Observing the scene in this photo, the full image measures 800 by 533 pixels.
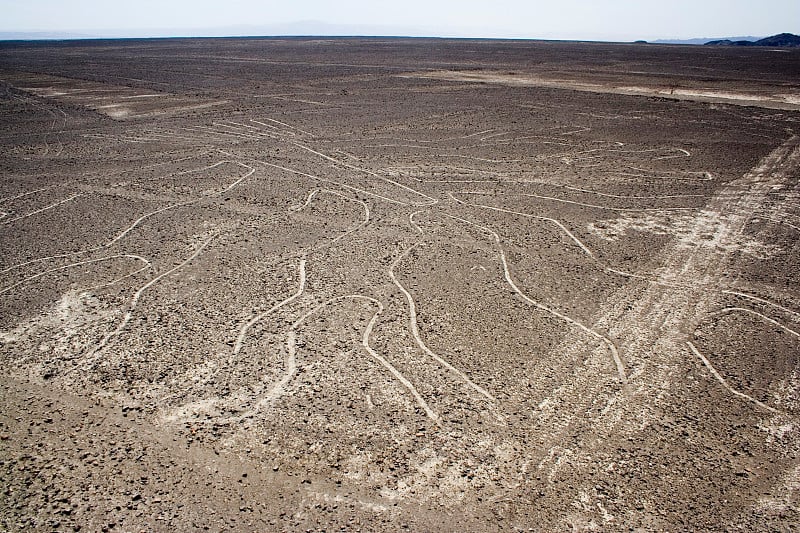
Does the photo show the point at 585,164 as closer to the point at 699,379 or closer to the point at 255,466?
the point at 699,379

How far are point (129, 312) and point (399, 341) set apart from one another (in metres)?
3.04

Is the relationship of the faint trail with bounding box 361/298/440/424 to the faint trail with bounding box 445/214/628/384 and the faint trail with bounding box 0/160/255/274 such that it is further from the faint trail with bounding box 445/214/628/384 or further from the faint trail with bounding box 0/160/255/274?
the faint trail with bounding box 0/160/255/274

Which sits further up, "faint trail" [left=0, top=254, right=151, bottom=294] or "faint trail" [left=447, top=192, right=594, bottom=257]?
"faint trail" [left=447, top=192, right=594, bottom=257]

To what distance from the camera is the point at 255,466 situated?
4.08 metres

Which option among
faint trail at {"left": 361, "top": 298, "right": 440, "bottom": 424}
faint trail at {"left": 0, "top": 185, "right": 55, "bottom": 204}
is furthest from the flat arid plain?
faint trail at {"left": 0, "top": 185, "right": 55, "bottom": 204}

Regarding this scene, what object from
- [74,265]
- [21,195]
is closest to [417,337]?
[74,265]

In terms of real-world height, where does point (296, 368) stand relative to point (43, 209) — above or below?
below

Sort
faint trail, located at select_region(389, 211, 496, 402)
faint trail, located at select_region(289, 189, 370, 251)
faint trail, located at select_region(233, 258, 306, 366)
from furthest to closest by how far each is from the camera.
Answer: faint trail, located at select_region(289, 189, 370, 251) → faint trail, located at select_region(233, 258, 306, 366) → faint trail, located at select_region(389, 211, 496, 402)

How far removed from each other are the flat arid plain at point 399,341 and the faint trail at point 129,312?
0.03 metres

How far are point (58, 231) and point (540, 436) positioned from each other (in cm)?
783

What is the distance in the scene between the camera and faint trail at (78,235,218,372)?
5.36 metres

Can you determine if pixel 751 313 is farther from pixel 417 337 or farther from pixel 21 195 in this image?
pixel 21 195

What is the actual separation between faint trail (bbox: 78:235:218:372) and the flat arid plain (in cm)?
3

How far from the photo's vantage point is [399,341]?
5.62 metres
